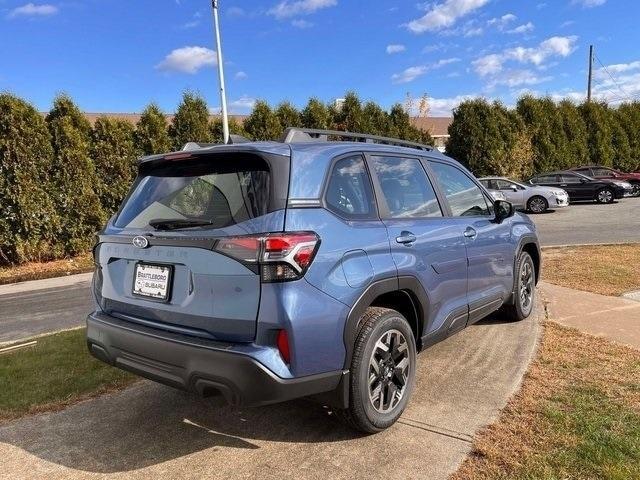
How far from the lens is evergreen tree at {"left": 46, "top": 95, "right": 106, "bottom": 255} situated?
11.8 metres

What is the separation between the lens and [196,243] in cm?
285

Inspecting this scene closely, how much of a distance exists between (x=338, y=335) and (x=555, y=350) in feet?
8.92

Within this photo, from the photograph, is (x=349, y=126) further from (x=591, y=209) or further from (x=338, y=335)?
(x=338, y=335)

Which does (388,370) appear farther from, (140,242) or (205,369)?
(140,242)

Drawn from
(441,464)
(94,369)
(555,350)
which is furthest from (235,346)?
(555,350)

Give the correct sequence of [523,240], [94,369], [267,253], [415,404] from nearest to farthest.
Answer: [267,253], [415,404], [94,369], [523,240]

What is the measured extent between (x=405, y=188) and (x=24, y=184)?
10.1m

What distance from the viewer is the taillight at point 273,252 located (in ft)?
8.79

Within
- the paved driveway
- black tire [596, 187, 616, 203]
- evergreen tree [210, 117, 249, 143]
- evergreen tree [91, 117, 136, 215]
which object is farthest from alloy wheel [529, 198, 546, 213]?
the paved driveway

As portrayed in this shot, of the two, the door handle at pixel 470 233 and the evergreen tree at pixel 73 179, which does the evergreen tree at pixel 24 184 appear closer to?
the evergreen tree at pixel 73 179

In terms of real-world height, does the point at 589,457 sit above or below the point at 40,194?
below

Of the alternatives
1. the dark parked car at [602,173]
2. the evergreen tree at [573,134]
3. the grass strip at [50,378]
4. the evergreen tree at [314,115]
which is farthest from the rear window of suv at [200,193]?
the evergreen tree at [573,134]

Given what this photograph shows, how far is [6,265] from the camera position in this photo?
1158 centimetres

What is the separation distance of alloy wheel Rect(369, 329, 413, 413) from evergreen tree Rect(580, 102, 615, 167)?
29.3 meters
